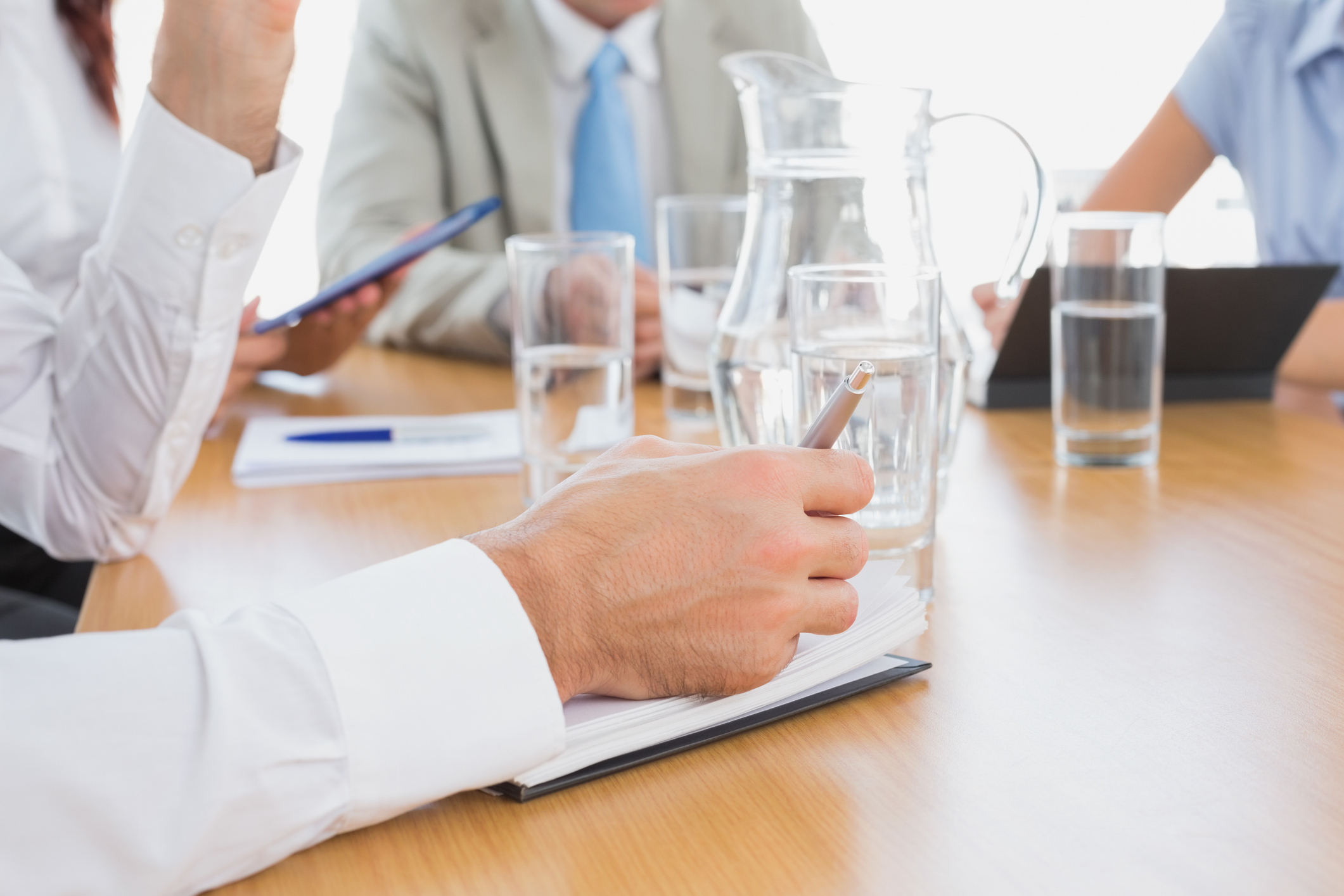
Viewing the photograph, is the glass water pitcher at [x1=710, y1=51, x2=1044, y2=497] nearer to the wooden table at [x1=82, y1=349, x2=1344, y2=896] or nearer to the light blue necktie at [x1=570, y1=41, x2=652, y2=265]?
the wooden table at [x1=82, y1=349, x2=1344, y2=896]

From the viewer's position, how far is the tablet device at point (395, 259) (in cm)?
99

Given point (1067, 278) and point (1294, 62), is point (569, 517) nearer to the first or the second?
point (1067, 278)

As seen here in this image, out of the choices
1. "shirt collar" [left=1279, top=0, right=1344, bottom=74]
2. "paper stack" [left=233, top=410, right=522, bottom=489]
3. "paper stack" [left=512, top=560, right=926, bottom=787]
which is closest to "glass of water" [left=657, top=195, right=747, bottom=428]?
"paper stack" [left=233, top=410, right=522, bottom=489]

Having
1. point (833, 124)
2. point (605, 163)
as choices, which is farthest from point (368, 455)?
point (605, 163)

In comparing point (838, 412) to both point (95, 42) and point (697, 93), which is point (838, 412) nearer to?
point (95, 42)

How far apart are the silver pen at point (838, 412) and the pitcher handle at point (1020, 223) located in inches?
9.9

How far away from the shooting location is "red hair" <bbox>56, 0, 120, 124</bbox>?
1012 millimetres

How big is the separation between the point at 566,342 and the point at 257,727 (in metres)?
0.45

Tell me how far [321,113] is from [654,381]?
284cm

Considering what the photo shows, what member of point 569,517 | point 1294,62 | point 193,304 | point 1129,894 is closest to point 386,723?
point 569,517

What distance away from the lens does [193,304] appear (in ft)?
2.37

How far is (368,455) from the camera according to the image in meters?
0.90

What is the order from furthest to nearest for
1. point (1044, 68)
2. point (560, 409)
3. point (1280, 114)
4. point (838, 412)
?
point (1044, 68)
point (1280, 114)
point (560, 409)
point (838, 412)

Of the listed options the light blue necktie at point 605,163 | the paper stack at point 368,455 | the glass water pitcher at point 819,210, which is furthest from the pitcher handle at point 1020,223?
the light blue necktie at point 605,163
